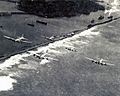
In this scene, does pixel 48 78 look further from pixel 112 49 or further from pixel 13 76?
pixel 112 49

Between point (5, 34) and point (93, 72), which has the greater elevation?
point (5, 34)

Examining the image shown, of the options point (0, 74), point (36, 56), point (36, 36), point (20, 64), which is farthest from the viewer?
point (36, 36)

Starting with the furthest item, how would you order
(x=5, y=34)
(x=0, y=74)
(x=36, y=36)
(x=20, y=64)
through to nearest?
(x=36, y=36) < (x=5, y=34) < (x=20, y=64) < (x=0, y=74)

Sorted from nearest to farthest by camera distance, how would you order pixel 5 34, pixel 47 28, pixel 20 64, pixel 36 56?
pixel 20 64 → pixel 36 56 → pixel 5 34 → pixel 47 28

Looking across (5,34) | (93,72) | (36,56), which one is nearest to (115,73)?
(93,72)

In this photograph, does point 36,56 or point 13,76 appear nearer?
point 13,76

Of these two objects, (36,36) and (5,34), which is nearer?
(5,34)

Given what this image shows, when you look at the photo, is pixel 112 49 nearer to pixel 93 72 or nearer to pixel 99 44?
pixel 99 44

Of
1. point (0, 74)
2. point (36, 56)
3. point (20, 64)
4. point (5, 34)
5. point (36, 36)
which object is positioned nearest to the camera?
point (0, 74)

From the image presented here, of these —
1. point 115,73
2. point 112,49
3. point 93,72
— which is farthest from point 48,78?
point 112,49
